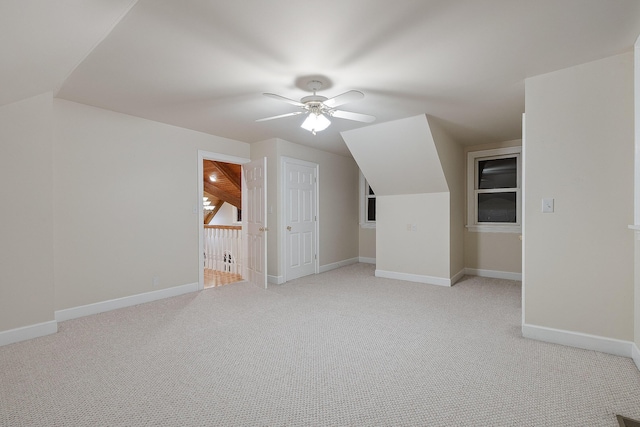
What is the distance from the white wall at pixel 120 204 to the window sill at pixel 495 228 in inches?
188

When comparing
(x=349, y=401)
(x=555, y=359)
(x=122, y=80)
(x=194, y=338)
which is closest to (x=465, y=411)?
(x=349, y=401)

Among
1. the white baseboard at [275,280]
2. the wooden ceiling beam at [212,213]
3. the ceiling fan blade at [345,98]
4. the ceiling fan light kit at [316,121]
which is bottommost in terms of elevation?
the white baseboard at [275,280]

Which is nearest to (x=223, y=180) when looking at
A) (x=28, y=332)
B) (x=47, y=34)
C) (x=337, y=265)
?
(x=337, y=265)

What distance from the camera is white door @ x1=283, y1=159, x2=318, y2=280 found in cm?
523

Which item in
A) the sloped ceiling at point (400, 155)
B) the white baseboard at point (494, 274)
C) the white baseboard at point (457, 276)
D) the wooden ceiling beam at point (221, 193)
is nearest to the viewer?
the sloped ceiling at point (400, 155)

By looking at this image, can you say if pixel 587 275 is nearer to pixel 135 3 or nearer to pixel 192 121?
pixel 135 3

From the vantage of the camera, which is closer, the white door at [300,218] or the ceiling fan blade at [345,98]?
the ceiling fan blade at [345,98]

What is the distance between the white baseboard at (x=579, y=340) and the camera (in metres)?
2.48

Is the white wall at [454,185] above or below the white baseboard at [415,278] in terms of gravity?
above

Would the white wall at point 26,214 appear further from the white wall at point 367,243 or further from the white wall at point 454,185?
the white wall at point 367,243

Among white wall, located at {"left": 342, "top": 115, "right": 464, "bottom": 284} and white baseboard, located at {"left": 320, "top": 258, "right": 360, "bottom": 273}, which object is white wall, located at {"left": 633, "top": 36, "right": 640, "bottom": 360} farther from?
white baseboard, located at {"left": 320, "top": 258, "right": 360, "bottom": 273}

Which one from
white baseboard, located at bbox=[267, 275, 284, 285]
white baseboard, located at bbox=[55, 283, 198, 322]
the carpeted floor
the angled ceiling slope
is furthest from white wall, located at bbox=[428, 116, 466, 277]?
white baseboard, located at bbox=[55, 283, 198, 322]

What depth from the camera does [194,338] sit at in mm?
2865

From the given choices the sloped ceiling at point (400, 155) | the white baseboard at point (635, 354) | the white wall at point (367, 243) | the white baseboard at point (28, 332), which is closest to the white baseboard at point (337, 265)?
the white wall at point (367, 243)
